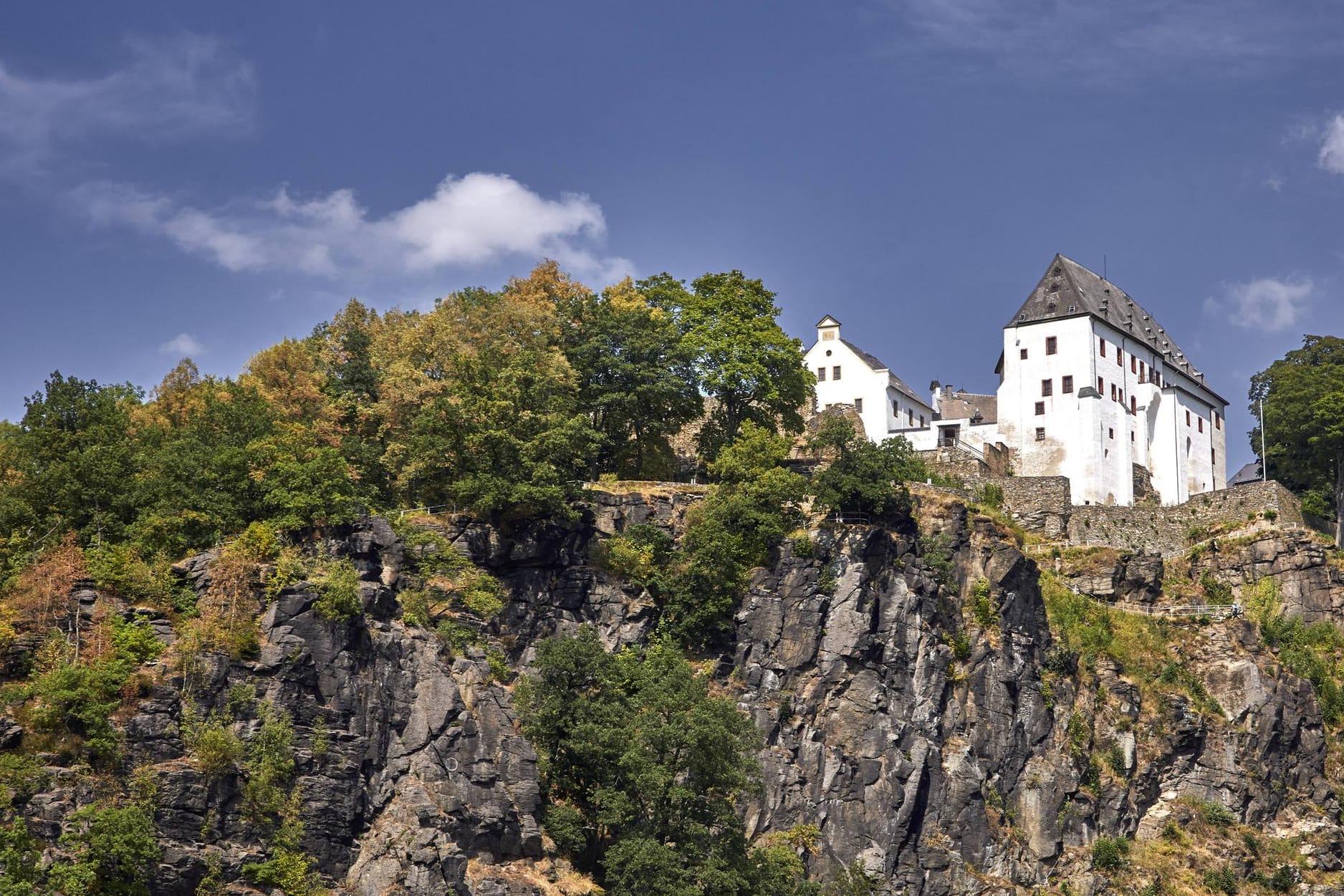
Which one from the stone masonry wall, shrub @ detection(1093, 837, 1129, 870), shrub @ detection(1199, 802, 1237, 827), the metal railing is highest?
the stone masonry wall

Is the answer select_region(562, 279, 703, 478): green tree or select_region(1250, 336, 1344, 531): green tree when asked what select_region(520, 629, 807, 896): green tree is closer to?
select_region(562, 279, 703, 478): green tree

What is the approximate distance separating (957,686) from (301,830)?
88.3 ft

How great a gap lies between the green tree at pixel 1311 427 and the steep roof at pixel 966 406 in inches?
536

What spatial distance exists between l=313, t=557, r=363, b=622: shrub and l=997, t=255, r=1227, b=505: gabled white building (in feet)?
138

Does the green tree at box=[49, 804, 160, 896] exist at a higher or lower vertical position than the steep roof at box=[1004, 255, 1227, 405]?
lower

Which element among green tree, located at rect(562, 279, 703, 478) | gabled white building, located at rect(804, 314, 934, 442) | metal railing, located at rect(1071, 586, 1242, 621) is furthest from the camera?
gabled white building, located at rect(804, 314, 934, 442)

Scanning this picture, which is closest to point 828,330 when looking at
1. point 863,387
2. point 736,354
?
point 863,387

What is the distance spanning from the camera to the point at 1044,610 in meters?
74.1

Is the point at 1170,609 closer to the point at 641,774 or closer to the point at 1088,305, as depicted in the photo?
the point at 1088,305

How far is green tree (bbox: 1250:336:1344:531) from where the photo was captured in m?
86.8

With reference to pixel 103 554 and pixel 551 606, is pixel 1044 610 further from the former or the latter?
pixel 103 554

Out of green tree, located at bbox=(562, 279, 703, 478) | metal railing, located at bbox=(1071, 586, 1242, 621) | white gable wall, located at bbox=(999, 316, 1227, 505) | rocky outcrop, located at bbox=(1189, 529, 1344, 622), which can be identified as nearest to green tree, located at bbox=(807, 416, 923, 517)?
green tree, located at bbox=(562, 279, 703, 478)

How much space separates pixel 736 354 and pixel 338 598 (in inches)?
1029

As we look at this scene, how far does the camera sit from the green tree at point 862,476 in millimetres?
69312
